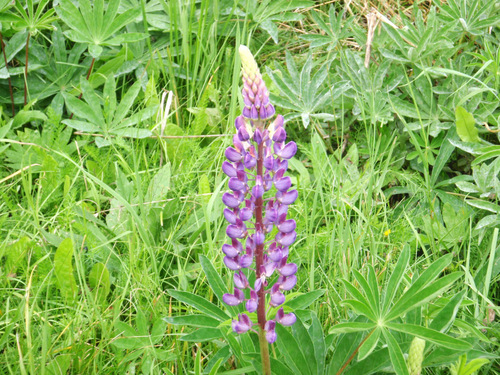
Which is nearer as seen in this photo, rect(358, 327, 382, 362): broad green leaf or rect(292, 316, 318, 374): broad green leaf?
rect(358, 327, 382, 362): broad green leaf

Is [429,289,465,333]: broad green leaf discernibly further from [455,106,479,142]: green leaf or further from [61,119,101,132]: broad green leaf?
[61,119,101,132]: broad green leaf

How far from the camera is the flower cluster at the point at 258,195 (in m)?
1.44

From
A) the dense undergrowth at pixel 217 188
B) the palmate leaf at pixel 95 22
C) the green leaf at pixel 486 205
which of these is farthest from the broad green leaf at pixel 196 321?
the palmate leaf at pixel 95 22

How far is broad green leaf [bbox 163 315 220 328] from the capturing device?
5.62 feet

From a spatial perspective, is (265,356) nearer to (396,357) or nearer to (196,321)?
(196,321)

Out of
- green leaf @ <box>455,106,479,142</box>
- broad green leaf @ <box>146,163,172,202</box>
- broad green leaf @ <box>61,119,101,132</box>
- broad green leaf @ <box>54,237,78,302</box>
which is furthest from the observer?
broad green leaf @ <box>61,119,101,132</box>

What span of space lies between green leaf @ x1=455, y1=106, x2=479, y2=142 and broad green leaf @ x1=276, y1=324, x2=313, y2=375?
1583 millimetres

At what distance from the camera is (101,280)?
2.25 m

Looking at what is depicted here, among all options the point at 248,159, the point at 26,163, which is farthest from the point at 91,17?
the point at 248,159

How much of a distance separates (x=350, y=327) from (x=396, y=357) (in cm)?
15

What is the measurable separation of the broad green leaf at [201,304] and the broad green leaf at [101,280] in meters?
0.63

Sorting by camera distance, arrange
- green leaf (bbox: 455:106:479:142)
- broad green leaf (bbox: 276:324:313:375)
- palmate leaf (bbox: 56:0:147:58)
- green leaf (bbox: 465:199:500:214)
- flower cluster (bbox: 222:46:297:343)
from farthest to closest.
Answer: palmate leaf (bbox: 56:0:147:58) → green leaf (bbox: 455:106:479:142) → green leaf (bbox: 465:199:500:214) → broad green leaf (bbox: 276:324:313:375) → flower cluster (bbox: 222:46:297:343)

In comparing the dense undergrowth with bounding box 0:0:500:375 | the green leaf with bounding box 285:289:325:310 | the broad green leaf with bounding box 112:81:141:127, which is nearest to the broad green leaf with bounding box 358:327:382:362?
the dense undergrowth with bounding box 0:0:500:375

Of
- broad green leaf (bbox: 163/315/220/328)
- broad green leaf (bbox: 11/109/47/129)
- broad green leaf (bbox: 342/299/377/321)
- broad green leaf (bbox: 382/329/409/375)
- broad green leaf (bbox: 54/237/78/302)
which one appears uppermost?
broad green leaf (bbox: 11/109/47/129)
